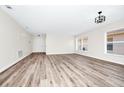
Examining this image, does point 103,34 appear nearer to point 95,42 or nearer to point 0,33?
point 95,42

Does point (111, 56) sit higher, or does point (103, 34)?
point (103, 34)

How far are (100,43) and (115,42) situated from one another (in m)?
0.97

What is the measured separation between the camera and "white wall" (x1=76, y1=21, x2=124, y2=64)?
476 centimetres

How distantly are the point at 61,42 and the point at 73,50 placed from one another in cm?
179

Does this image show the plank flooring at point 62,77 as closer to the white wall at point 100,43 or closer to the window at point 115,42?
the white wall at point 100,43

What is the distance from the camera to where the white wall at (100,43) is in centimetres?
476

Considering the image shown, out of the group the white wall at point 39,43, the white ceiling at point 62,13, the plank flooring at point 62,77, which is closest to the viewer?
the plank flooring at point 62,77

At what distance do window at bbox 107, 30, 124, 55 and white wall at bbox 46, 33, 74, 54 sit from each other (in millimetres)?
5035

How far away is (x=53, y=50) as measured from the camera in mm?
9617

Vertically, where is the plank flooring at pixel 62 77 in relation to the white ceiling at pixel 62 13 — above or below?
below

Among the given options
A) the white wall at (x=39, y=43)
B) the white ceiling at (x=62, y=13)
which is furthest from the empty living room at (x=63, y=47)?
the white wall at (x=39, y=43)

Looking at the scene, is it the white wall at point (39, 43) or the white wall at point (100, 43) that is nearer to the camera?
the white wall at point (100, 43)

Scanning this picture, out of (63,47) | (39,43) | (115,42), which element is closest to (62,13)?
(115,42)
